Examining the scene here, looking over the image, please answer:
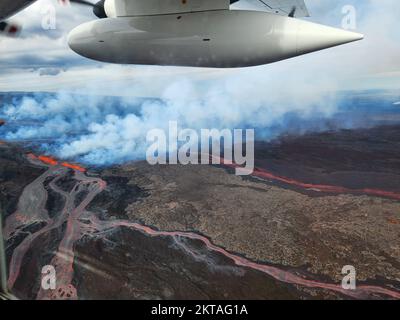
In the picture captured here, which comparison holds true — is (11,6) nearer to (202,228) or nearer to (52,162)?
(202,228)

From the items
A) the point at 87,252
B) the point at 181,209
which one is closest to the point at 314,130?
the point at 181,209

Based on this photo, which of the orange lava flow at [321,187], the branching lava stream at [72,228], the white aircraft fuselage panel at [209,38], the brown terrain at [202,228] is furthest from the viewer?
the orange lava flow at [321,187]

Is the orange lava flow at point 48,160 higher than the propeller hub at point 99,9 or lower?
lower

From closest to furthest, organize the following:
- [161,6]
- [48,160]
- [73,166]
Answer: [161,6] < [73,166] < [48,160]

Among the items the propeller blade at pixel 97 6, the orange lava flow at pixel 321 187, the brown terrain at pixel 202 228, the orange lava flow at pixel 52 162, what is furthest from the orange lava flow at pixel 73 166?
the propeller blade at pixel 97 6

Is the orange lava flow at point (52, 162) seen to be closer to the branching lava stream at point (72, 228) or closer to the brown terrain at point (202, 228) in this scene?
the brown terrain at point (202, 228)

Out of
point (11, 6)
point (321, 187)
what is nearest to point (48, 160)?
point (321, 187)

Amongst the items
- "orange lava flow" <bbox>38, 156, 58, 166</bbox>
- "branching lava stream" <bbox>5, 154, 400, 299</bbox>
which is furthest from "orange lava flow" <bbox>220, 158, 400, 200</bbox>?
"orange lava flow" <bbox>38, 156, 58, 166</bbox>

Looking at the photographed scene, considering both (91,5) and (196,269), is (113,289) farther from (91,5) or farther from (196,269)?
(91,5)
